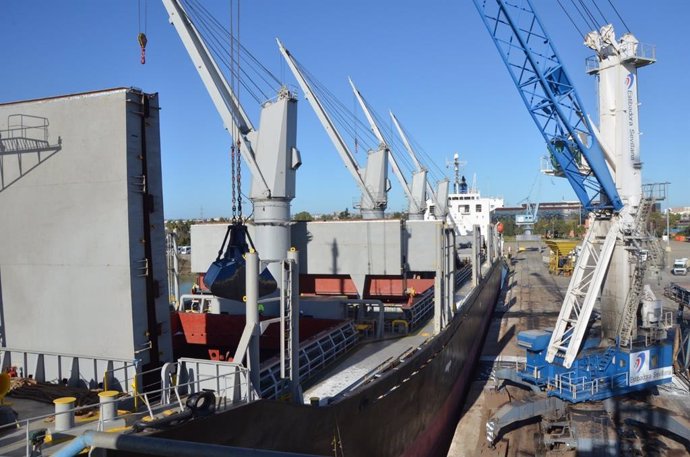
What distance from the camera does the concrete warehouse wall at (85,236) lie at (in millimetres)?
8625

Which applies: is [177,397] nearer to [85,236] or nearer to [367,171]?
[85,236]

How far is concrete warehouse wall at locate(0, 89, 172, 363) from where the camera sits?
8.62 m

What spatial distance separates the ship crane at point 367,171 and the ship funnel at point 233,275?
74.9 ft

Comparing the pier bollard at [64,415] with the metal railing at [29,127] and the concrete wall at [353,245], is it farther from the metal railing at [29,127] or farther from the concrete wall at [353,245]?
the concrete wall at [353,245]

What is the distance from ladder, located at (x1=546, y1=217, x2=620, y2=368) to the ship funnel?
38.8ft

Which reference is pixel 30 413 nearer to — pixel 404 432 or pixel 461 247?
pixel 404 432

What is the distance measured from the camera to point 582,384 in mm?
16203

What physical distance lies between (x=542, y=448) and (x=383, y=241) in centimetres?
914

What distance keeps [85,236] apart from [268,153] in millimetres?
8904

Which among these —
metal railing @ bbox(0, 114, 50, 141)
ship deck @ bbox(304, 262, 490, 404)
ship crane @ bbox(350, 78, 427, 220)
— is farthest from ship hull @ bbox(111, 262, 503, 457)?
ship crane @ bbox(350, 78, 427, 220)

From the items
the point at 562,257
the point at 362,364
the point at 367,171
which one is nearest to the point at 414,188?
the point at 367,171

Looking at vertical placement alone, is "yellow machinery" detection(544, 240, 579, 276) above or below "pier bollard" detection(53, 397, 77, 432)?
below

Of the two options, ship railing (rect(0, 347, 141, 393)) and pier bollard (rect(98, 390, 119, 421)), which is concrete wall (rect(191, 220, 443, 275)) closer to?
ship railing (rect(0, 347, 141, 393))

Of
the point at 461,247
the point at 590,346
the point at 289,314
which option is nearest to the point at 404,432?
the point at 289,314
